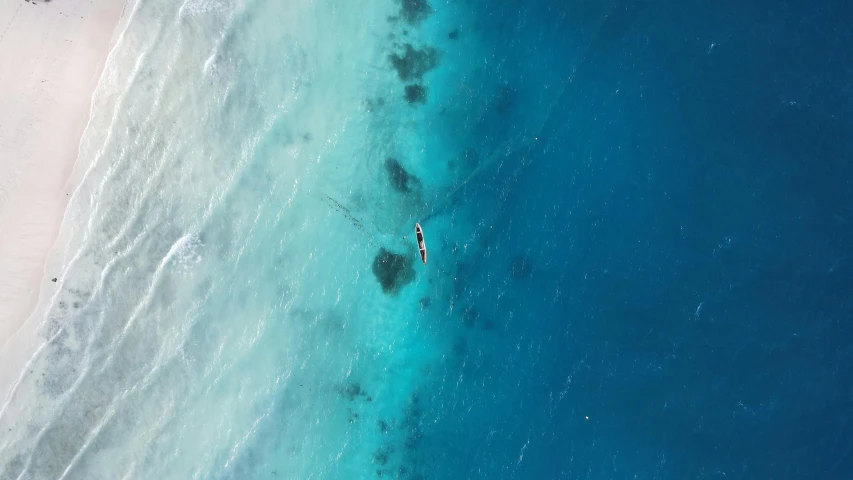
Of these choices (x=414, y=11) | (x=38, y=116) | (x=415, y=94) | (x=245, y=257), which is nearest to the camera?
(x=38, y=116)

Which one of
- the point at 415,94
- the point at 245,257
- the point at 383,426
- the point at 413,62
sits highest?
the point at 413,62

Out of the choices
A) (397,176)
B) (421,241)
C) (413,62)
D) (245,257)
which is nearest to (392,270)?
(421,241)

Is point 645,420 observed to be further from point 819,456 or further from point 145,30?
point 145,30

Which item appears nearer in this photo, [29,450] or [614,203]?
[29,450]

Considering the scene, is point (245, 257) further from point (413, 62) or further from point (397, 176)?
point (413, 62)

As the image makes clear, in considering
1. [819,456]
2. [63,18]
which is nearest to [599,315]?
[819,456]

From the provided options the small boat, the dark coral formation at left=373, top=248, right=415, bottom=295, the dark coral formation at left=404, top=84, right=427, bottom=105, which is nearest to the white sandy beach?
the dark coral formation at left=404, top=84, right=427, bottom=105

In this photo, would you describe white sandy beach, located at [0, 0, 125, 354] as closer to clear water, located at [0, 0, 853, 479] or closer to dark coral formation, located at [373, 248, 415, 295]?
clear water, located at [0, 0, 853, 479]
